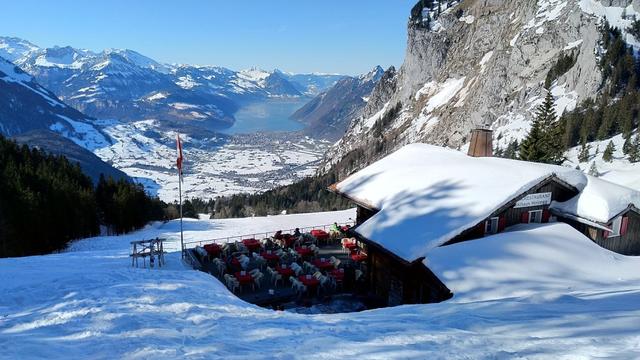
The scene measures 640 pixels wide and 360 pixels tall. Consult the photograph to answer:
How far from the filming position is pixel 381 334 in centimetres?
902

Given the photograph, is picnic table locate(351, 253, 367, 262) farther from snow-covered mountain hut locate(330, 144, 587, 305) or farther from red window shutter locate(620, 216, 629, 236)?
red window shutter locate(620, 216, 629, 236)

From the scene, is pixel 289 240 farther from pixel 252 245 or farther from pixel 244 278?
pixel 244 278

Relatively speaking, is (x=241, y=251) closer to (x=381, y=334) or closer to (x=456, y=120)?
(x=381, y=334)

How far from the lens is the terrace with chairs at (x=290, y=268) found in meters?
21.2

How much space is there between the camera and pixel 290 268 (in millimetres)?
23375

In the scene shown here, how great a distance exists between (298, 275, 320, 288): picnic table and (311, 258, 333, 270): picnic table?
2.04 m

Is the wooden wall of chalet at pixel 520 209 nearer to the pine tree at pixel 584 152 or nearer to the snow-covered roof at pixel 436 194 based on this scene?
the snow-covered roof at pixel 436 194

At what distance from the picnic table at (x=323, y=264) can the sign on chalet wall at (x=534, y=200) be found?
9.83 metres

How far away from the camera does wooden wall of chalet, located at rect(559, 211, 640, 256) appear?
20969 mm

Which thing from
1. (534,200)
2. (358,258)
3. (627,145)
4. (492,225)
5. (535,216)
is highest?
(627,145)

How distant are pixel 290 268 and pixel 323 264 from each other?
5.98 feet

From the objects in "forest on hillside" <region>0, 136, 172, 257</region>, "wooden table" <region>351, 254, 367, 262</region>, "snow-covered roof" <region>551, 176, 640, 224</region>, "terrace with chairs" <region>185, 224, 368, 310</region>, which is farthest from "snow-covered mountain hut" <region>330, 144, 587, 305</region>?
"forest on hillside" <region>0, 136, 172, 257</region>

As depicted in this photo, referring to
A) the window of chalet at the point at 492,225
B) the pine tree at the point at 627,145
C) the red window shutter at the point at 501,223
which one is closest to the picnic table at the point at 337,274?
the window of chalet at the point at 492,225

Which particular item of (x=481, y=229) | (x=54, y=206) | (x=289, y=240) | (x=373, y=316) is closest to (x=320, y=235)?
(x=289, y=240)
